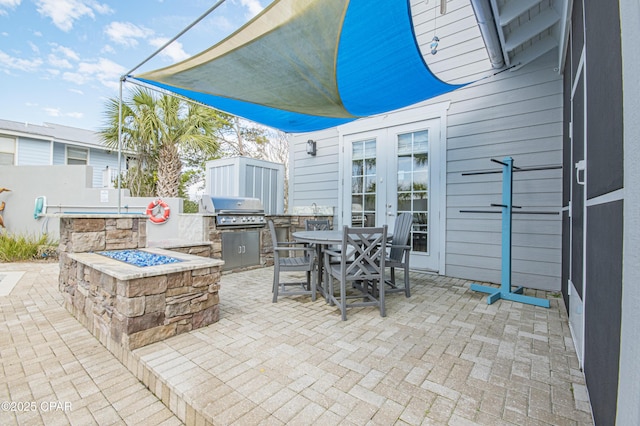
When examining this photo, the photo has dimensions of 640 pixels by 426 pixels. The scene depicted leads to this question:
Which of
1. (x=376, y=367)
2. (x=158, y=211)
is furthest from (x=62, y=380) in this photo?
(x=158, y=211)

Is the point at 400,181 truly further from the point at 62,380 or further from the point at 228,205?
the point at 62,380

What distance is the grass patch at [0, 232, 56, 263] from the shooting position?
5.62 meters

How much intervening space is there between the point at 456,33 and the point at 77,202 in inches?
365

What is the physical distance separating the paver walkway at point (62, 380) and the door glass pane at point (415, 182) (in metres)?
4.03

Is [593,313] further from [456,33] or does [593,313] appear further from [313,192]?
[313,192]

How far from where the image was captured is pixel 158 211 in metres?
7.39

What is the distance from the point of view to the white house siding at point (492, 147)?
3623mm

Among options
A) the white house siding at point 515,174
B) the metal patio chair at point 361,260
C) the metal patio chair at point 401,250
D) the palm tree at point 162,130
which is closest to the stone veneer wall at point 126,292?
the metal patio chair at point 361,260

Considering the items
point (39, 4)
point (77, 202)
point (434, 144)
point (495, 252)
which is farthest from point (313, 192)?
point (39, 4)

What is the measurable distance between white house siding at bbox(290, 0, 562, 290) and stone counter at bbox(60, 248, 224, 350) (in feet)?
11.7

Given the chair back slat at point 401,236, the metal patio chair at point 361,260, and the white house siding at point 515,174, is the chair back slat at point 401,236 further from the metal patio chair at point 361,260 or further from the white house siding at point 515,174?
the white house siding at point 515,174

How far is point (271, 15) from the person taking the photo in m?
2.26

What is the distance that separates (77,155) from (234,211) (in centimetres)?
997

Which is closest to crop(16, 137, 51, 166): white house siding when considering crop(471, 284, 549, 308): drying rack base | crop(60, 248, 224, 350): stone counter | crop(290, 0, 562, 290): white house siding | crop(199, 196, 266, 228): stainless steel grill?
crop(199, 196, 266, 228): stainless steel grill
